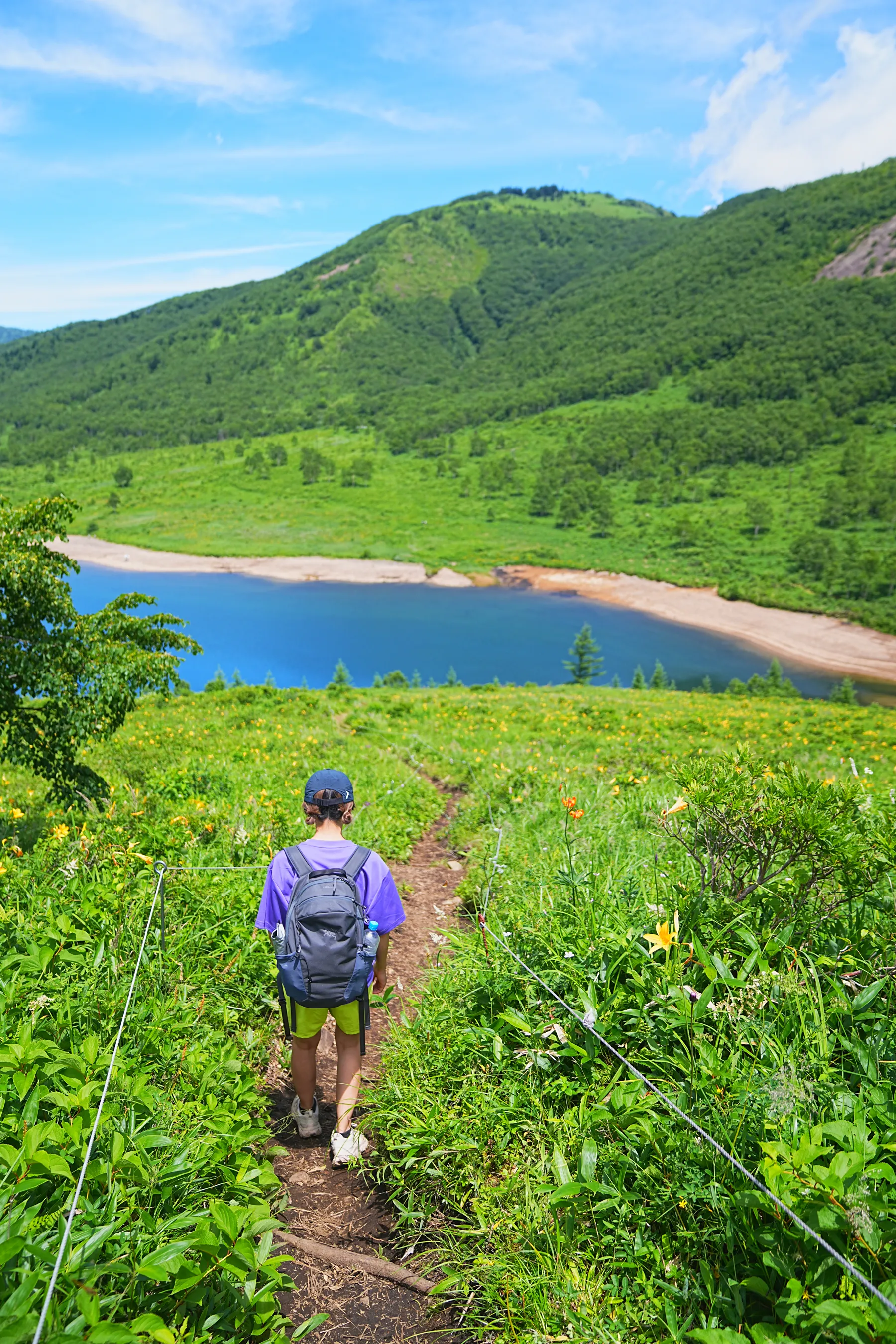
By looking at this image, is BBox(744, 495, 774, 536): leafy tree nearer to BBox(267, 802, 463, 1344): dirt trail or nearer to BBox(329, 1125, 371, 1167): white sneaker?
BBox(267, 802, 463, 1344): dirt trail

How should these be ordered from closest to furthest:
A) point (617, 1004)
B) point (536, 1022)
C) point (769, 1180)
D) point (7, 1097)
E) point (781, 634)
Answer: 1. point (769, 1180)
2. point (7, 1097)
3. point (617, 1004)
4. point (536, 1022)
5. point (781, 634)

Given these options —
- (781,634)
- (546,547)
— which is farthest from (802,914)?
(546,547)

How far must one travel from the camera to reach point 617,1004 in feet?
11.2

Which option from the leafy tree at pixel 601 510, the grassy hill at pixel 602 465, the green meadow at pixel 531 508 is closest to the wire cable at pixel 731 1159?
the grassy hill at pixel 602 465

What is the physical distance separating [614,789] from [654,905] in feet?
12.0

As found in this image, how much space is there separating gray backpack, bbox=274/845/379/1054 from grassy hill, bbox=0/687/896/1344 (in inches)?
29.1

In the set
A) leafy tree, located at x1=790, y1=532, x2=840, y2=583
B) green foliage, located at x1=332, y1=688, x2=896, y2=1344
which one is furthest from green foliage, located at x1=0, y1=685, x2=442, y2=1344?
leafy tree, located at x1=790, y1=532, x2=840, y2=583

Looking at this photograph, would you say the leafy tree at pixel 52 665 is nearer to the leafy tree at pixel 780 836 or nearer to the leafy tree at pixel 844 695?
the leafy tree at pixel 780 836

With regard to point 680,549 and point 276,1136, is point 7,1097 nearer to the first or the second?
point 276,1136

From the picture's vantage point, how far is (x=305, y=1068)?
3643 mm

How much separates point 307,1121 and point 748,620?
80722 millimetres

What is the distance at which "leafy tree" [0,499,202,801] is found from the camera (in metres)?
6.05

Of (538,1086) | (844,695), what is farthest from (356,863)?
(844,695)

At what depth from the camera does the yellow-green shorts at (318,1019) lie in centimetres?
348
